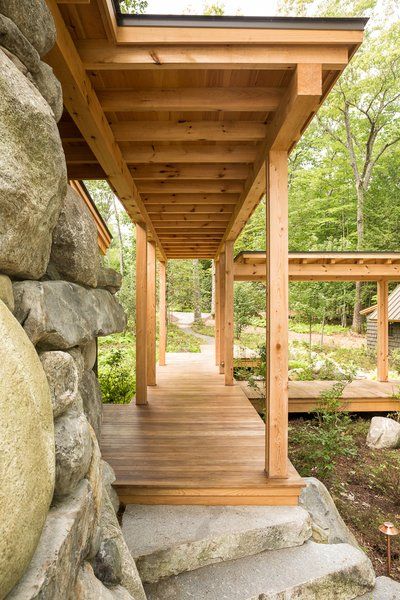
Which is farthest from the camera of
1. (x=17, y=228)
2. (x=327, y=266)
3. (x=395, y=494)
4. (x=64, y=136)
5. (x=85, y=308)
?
(x=327, y=266)

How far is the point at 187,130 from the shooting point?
290 centimetres

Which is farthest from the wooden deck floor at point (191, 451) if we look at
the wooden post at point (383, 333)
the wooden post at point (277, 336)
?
the wooden post at point (383, 333)

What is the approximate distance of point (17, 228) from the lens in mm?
1125

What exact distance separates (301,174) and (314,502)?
51.0 ft

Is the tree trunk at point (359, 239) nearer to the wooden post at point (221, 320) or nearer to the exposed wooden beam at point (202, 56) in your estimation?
the wooden post at point (221, 320)

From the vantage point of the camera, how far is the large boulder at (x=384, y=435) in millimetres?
5570

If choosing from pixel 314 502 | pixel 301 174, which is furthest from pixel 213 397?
pixel 301 174

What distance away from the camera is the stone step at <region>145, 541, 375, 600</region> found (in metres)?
2.06

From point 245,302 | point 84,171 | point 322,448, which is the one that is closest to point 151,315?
point 84,171

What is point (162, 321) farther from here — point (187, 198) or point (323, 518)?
point (323, 518)

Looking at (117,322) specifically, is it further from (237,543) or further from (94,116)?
(237,543)

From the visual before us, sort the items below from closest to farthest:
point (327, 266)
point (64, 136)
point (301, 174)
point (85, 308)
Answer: point (85, 308) < point (64, 136) < point (327, 266) < point (301, 174)

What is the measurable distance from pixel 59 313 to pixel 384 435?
228 inches

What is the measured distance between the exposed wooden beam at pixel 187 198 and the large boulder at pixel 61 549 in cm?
356
